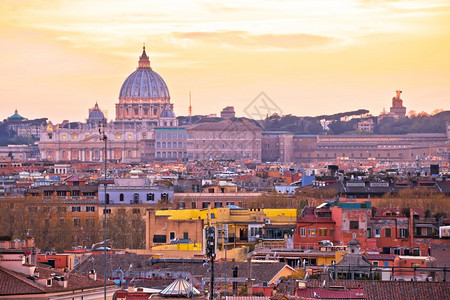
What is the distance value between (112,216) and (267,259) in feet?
54.4

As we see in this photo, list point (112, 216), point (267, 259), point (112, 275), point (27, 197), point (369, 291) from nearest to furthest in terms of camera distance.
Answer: point (369, 291)
point (112, 275)
point (267, 259)
point (112, 216)
point (27, 197)

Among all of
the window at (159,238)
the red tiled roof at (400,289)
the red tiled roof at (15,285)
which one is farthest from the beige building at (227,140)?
the red tiled roof at (15,285)

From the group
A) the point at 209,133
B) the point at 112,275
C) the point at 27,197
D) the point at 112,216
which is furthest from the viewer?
the point at 209,133

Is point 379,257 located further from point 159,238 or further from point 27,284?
point 159,238

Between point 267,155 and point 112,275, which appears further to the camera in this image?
point 267,155

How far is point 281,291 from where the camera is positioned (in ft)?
61.2

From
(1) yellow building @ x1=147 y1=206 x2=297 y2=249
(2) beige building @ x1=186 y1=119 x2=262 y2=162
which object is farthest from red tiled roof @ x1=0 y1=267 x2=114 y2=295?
(2) beige building @ x1=186 y1=119 x2=262 y2=162

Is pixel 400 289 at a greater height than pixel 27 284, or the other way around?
pixel 27 284

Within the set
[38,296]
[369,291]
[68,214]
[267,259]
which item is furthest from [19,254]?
[68,214]

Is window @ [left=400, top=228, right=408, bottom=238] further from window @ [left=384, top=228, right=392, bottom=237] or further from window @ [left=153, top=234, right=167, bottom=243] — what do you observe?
window @ [left=153, top=234, right=167, bottom=243]

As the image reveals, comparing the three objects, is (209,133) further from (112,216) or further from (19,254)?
(19,254)

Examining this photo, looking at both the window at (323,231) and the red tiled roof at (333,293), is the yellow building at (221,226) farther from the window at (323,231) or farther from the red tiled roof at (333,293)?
the red tiled roof at (333,293)

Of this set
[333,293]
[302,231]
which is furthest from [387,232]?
[333,293]

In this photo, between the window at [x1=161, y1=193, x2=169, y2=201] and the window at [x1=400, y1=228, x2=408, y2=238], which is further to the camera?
the window at [x1=161, y1=193, x2=169, y2=201]
